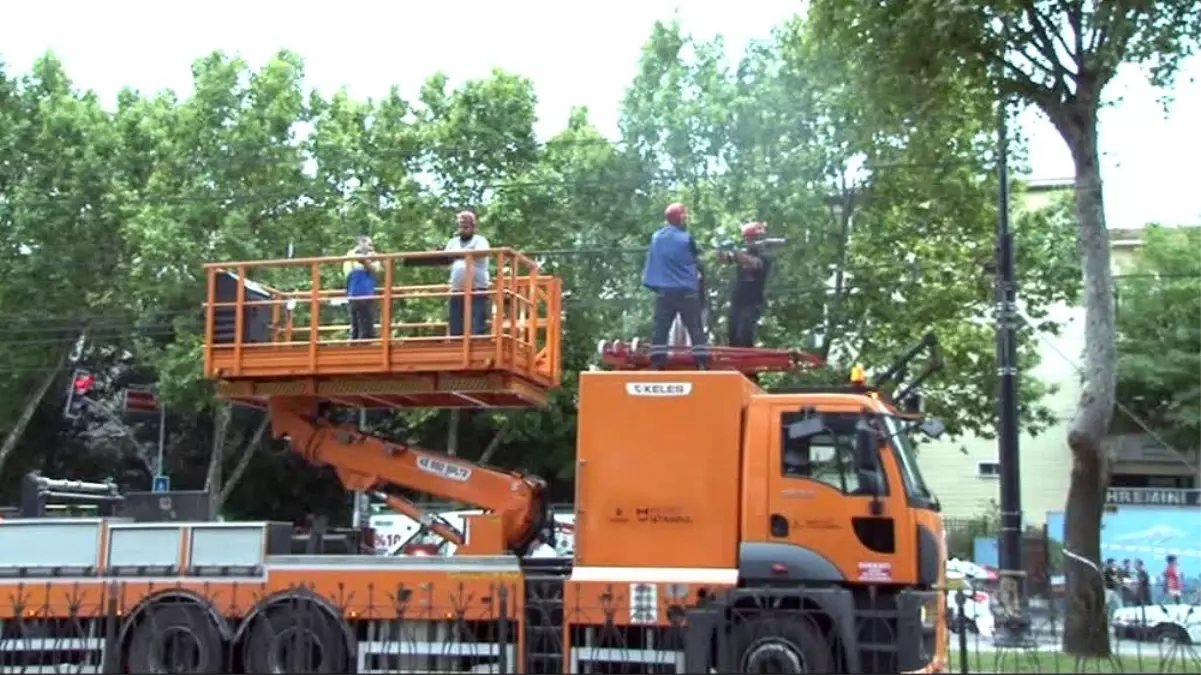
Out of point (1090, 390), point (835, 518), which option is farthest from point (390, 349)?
point (1090, 390)

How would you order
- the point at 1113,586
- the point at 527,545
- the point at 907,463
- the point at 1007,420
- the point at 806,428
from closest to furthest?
the point at 806,428 → the point at 907,463 → the point at 527,545 → the point at 1007,420 → the point at 1113,586

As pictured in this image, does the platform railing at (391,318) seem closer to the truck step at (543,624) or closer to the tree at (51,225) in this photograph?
the truck step at (543,624)

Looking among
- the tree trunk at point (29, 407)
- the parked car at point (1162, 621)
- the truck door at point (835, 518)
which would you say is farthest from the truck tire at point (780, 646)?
the tree trunk at point (29, 407)

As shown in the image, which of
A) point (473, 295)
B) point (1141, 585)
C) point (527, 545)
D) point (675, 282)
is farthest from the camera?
point (1141, 585)

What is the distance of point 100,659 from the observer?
42.5ft

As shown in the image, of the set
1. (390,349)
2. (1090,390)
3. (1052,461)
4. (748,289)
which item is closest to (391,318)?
(390,349)

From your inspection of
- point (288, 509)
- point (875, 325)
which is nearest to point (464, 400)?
point (875, 325)

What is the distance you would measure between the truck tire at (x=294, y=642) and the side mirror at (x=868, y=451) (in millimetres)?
4969

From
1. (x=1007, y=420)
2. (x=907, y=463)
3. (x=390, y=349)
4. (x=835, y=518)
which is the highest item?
(x=390, y=349)

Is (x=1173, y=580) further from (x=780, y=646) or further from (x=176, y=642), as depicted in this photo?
(x=176, y=642)

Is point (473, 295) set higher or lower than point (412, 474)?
higher

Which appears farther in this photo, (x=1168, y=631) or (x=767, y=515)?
(x=1168, y=631)

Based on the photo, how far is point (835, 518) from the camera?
11.9 meters

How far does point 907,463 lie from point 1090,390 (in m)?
5.89
